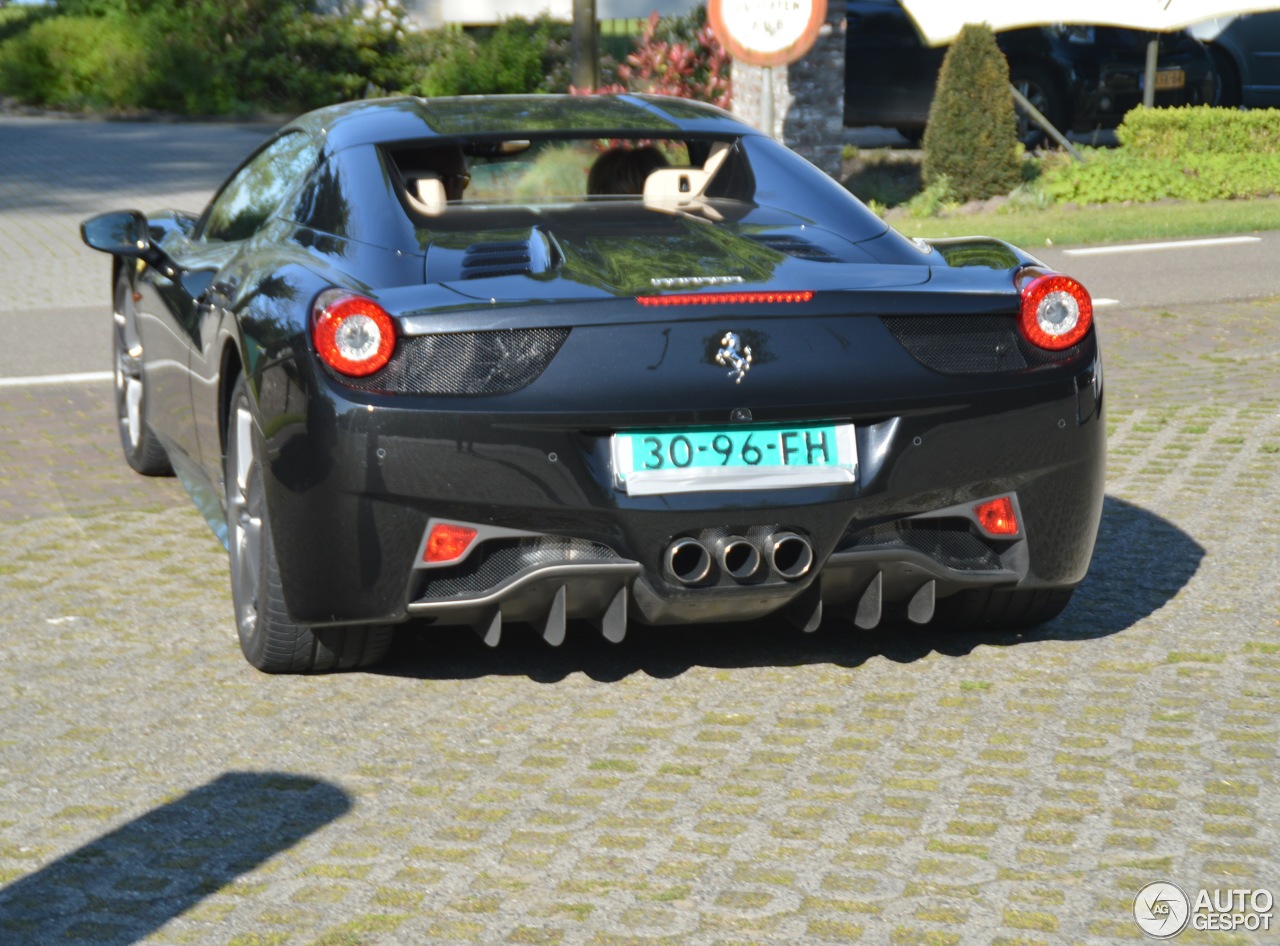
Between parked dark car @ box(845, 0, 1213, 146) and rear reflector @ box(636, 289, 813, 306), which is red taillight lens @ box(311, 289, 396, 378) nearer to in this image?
rear reflector @ box(636, 289, 813, 306)

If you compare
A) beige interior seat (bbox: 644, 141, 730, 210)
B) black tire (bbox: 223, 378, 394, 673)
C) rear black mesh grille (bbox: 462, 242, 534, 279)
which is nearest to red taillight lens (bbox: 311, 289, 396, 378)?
rear black mesh grille (bbox: 462, 242, 534, 279)

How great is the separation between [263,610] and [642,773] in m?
1.15

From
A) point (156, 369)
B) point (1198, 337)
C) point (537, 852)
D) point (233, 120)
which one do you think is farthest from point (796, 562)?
point (233, 120)

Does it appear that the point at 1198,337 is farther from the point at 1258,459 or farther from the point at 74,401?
the point at 74,401

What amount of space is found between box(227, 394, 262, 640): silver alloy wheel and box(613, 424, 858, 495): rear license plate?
103 cm

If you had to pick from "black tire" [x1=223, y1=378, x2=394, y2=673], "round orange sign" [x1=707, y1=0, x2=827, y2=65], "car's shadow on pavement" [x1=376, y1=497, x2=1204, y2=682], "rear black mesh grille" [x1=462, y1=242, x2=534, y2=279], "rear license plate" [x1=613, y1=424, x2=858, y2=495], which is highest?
"round orange sign" [x1=707, y1=0, x2=827, y2=65]

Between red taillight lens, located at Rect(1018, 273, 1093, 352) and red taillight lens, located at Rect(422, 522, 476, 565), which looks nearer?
red taillight lens, located at Rect(422, 522, 476, 565)

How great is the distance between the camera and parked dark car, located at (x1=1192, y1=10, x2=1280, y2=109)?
20.4 m

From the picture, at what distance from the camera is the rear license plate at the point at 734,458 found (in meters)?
4.31

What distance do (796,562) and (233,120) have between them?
80.8 ft

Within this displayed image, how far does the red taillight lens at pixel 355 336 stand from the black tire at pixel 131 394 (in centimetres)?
291

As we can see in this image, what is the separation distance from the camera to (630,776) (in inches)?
165

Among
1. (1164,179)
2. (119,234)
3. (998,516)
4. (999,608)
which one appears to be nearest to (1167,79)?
(1164,179)

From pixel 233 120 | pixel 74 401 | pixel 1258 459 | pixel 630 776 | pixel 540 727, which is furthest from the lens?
pixel 233 120
